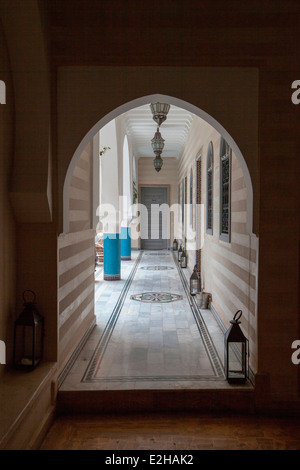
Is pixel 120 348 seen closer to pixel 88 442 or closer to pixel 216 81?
pixel 88 442

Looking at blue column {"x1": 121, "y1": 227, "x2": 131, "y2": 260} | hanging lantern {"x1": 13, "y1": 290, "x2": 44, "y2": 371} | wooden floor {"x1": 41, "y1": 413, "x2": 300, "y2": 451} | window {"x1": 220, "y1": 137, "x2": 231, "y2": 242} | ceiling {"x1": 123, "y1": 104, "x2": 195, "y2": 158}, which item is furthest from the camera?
blue column {"x1": 121, "y1": 227, "x2": 131, "y2": 260}

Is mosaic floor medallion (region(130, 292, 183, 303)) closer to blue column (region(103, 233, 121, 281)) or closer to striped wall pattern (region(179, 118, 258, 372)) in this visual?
striped wall pattern (region(179, 118, 258, 372))

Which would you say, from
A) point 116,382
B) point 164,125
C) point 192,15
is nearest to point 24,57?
point 192,15

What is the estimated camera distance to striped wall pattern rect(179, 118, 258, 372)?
13.0 feet

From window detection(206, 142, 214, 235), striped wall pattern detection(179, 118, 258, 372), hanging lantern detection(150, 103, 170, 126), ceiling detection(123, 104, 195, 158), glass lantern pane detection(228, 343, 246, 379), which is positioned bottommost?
glass lantern pane detection(228, 343, 246, 379)

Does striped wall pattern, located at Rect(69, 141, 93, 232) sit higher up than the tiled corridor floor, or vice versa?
striped wall pattern, located at Rect(69, 141, 93, 232)

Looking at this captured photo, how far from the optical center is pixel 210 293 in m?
7.10

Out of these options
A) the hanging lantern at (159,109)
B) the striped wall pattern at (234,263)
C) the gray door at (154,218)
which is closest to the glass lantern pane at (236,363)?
the striped wall pattern at (234,263)

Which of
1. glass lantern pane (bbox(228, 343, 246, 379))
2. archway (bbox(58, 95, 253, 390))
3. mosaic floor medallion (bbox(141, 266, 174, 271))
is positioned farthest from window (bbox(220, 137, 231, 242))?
mosaic floor medallion (bbox(141, 266, 174, 271))

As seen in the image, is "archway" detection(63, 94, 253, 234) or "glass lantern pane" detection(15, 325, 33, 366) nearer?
"glass lantern pane" detection(15, 325, 33, 366)

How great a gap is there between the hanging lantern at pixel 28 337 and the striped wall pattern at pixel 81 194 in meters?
1.17

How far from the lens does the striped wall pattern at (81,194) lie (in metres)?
4.60

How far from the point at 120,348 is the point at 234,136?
2781mm

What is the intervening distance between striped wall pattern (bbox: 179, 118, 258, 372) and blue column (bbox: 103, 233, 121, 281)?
2.74 metres
